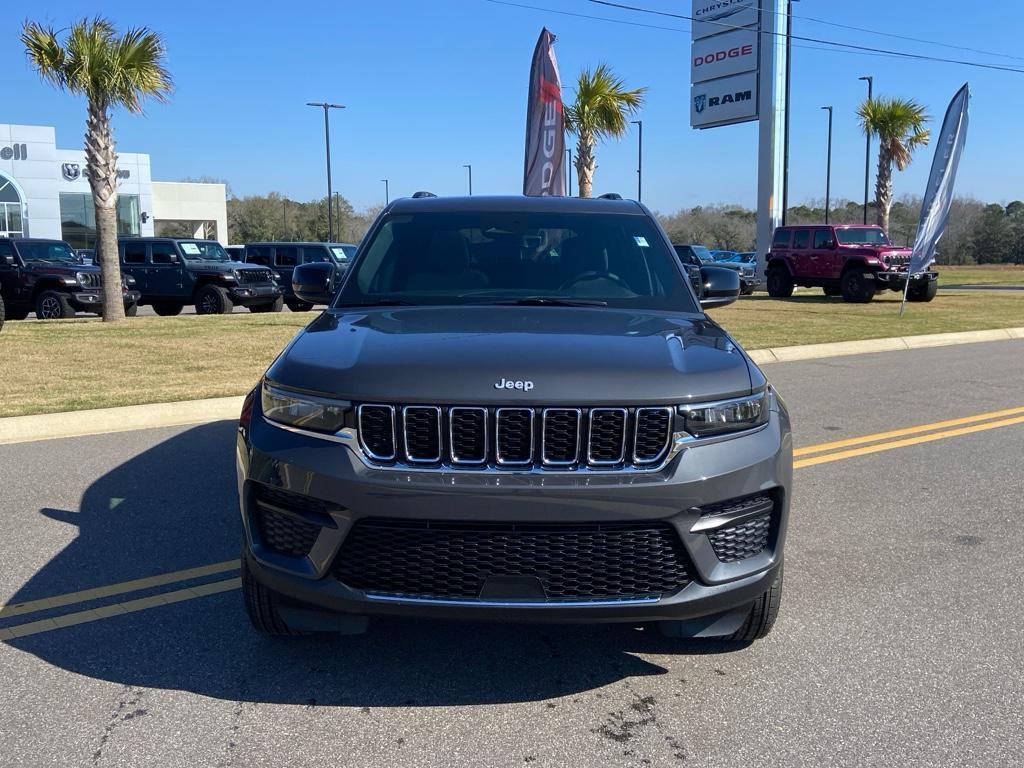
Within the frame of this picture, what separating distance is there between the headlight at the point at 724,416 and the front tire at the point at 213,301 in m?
19.0

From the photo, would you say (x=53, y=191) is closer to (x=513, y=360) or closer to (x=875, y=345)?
(x=875, y=345)

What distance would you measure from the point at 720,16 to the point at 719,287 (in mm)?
31673

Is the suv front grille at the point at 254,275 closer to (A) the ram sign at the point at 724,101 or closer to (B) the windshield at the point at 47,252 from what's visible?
(B) the windshield at the point at 47,252

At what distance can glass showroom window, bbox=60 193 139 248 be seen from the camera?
52.0m

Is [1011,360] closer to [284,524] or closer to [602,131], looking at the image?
[284,524]

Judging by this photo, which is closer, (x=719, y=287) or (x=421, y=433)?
(x=421, y=433)

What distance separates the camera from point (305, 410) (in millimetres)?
3008

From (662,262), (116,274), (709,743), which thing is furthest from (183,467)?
(116,274)

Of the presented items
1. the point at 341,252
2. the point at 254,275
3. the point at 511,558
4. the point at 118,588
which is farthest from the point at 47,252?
the point at 511,558

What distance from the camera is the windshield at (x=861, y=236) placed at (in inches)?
990

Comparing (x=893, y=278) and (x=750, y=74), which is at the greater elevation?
(x=750, y=74)

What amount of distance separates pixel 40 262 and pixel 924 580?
61.9 feet

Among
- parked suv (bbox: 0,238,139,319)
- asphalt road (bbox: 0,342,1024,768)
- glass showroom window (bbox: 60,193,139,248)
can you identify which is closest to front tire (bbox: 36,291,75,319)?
parked suv (bbox: 0,238,139,319)

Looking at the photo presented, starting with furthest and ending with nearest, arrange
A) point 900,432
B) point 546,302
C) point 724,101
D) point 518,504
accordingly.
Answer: point 724,101 → point 900,432 → point 546,302 → point 518,504
